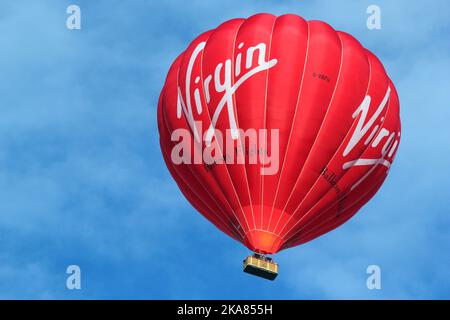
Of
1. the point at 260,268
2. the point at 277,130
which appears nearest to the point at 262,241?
the point at 260,268

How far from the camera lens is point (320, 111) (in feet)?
146

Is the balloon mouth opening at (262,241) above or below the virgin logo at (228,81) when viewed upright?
below

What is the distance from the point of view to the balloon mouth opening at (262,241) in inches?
1718

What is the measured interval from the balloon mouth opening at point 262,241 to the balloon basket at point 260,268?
1.49 feet

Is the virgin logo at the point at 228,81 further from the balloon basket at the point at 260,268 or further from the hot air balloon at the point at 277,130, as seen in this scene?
the balloon basket at the point at 260,268

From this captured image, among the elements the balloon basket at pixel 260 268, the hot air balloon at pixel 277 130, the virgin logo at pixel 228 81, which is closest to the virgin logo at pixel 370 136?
Result: the hot air balloon at pixel 277 130

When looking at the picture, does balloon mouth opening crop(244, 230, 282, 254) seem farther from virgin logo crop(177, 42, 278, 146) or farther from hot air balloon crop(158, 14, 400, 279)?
virgin logo crop(177, 42, 278, 146)

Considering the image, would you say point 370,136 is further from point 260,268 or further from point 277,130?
point 260,268

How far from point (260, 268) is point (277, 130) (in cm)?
437

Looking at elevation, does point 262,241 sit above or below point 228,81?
below

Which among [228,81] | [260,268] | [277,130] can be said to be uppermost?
[228,81]

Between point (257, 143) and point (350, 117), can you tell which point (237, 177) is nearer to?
point (257, 143)

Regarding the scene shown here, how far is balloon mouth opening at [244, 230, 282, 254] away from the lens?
43.6m

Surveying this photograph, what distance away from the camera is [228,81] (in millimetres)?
44906
